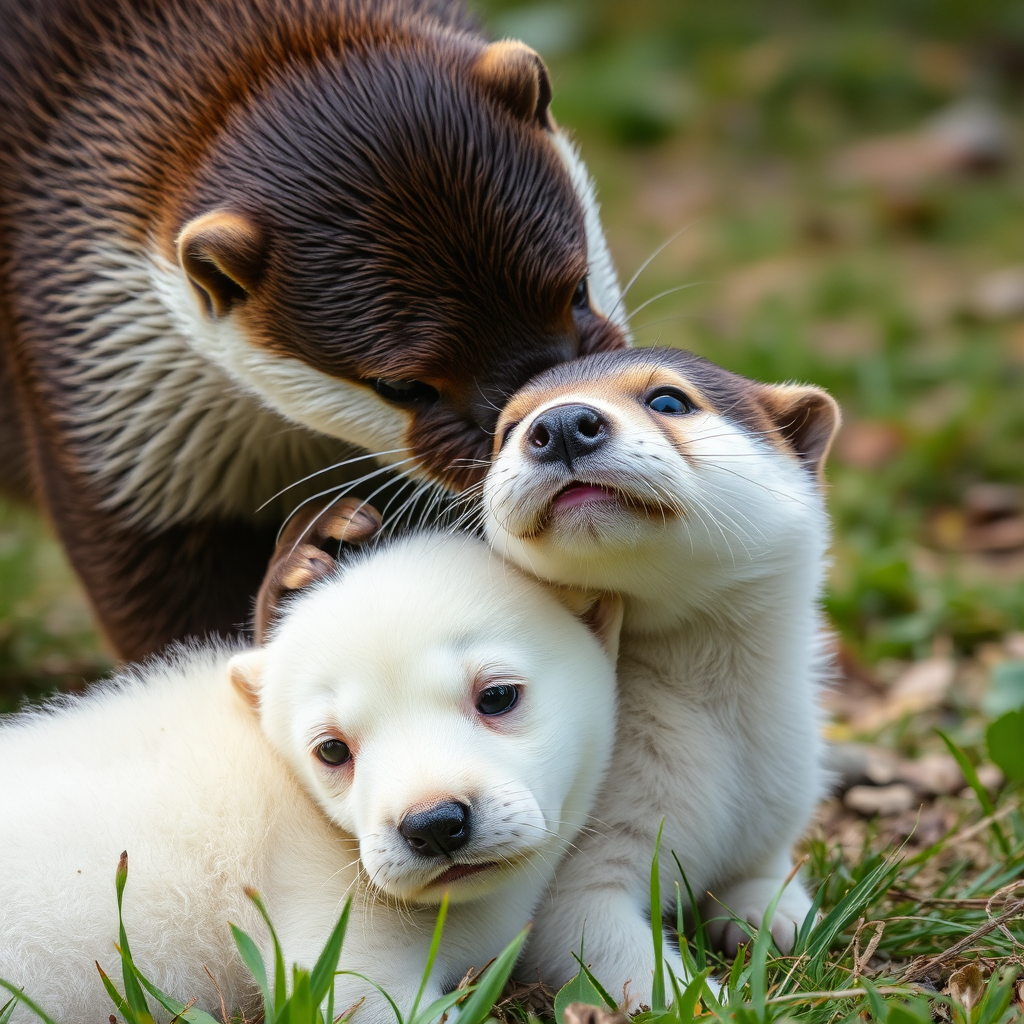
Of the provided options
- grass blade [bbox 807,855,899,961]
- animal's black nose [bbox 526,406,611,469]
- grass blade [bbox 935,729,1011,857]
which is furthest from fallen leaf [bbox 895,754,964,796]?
animal's black nose [bbox 526,406,611,469]

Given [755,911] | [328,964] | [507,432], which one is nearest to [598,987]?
[328,964]

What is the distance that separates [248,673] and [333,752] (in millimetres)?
358

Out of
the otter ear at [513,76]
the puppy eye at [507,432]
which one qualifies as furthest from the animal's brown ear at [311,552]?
the otter ear at [513,76]

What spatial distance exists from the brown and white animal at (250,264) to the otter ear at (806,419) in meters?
0.54

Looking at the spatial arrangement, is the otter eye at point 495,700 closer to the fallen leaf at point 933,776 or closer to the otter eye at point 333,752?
the otter eye at point 333,752

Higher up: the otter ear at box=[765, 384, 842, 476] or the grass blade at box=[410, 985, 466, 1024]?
the otter ear at box=[765, 384, 842, 476]

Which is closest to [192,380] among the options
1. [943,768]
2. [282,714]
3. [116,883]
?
[282,714]

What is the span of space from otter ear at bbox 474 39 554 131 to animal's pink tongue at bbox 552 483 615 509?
4.54 ft

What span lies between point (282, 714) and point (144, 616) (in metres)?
1.37

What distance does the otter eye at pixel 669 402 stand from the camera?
2967mm

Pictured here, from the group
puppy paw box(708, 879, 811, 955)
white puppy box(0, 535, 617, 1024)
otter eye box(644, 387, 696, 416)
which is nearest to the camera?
white puppy box(0, 535, 617, 1024)

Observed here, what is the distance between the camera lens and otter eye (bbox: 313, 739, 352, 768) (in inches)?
110

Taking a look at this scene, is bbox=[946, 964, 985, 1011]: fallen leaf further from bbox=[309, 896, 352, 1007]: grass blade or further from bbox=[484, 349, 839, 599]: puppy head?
bbox=[309, 896, 352, 1007]: grass blade

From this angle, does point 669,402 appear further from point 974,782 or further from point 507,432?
point 974,782
